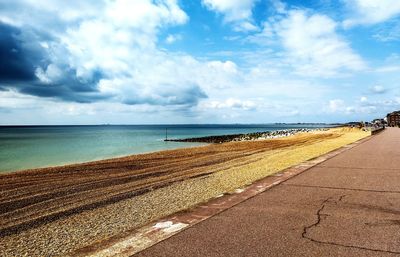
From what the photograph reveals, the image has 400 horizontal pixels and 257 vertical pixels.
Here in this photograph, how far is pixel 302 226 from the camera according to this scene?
508cm

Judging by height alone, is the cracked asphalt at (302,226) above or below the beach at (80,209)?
above

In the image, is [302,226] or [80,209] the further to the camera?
[80,209]

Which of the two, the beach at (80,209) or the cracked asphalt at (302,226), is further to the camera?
the beach at (80,209)

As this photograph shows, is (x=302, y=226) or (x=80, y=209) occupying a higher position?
(x=302, y=226)

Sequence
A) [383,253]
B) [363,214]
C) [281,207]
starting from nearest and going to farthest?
[383,253] → [363,214] → [281,207]

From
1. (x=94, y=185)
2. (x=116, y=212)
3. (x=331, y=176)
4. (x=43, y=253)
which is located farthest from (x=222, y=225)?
(x=94, y=185)

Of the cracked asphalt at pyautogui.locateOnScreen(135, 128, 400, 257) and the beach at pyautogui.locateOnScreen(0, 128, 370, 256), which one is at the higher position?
the cracked asphalt at pyautogui.locateOnScreen(135, 128, 400, 257)

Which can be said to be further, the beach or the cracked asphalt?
the beach

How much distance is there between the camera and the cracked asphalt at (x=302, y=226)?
4.18 m

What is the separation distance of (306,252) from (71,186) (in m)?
9.62

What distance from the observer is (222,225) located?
510 centimetres

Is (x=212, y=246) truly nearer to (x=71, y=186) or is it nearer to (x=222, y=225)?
(x=222, y=225)

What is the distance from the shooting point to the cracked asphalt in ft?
13.7

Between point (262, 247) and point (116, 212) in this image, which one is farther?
point (116, 212)
